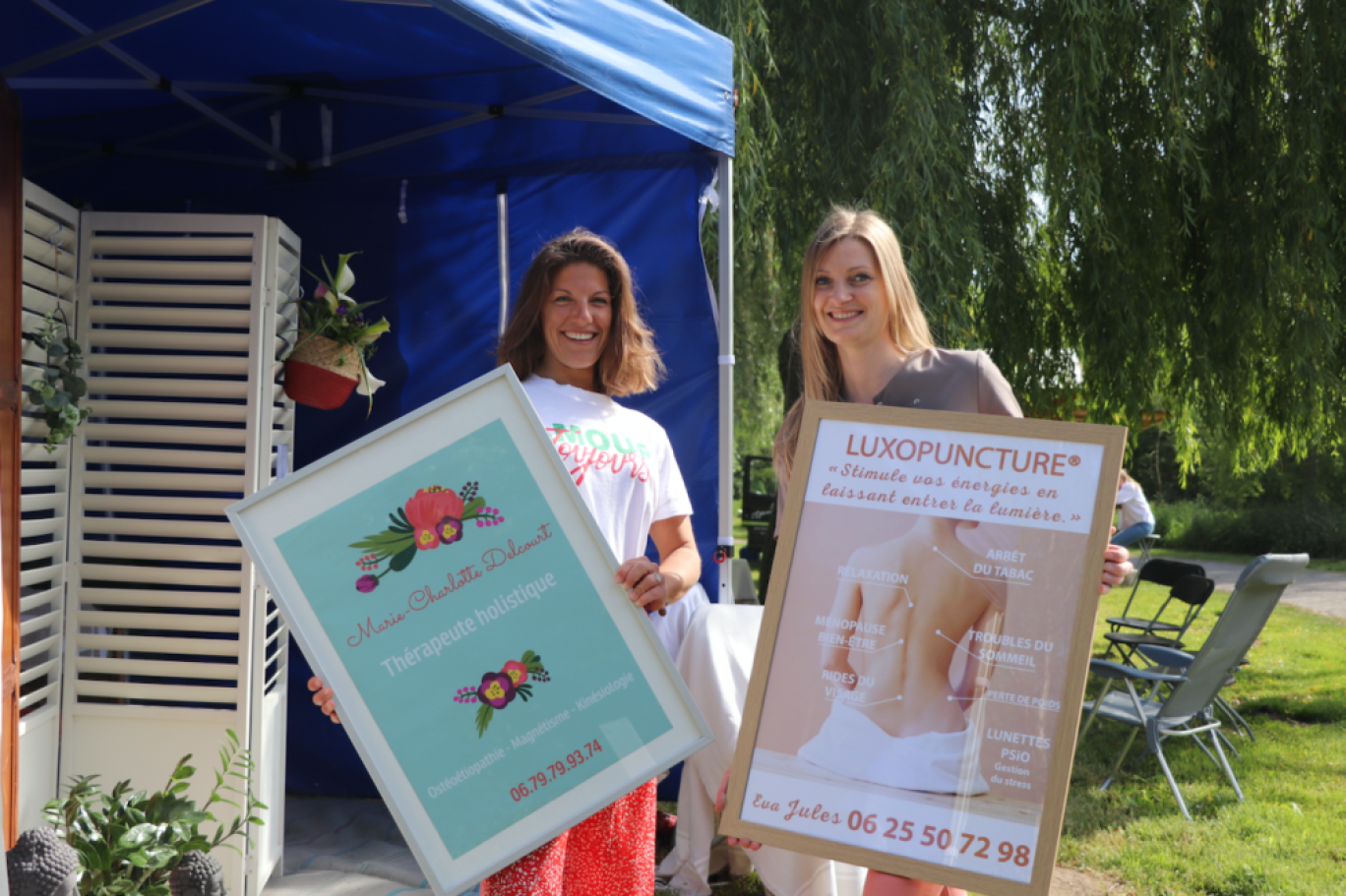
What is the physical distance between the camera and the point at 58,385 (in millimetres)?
2643

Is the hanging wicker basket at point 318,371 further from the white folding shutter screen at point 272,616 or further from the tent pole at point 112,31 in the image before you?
the tent pole at point 112,31

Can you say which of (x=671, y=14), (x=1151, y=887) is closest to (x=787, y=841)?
(x=671, y=14)

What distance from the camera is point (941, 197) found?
→ 4.94m

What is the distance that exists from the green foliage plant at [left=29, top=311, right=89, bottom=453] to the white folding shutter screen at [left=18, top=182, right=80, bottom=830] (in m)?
0.02

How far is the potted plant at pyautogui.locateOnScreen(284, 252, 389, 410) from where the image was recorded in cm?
313

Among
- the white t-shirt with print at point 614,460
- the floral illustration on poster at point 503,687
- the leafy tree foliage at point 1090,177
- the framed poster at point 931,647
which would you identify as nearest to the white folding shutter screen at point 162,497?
the white t-shirt with print at point 614,460

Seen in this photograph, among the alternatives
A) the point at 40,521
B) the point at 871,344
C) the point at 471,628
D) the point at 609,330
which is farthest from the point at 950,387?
the point at 40,521

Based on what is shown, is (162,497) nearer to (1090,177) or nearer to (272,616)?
(272,616)

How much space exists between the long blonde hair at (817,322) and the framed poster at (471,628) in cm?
53

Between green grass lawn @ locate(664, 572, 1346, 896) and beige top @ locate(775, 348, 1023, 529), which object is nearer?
beige top @ locate(775, 348, 1023, 529)

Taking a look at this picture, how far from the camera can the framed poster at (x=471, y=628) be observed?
162 centimetres

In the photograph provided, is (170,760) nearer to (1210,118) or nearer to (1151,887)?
(1151,887)

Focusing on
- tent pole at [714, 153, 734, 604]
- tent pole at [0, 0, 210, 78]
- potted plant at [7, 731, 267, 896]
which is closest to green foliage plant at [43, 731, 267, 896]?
potted plant at [7, 731, 267, 896]

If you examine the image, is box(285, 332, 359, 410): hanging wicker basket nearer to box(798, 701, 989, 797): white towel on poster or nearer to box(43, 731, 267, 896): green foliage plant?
box(43, 731, 267, 896): green foliage plant
